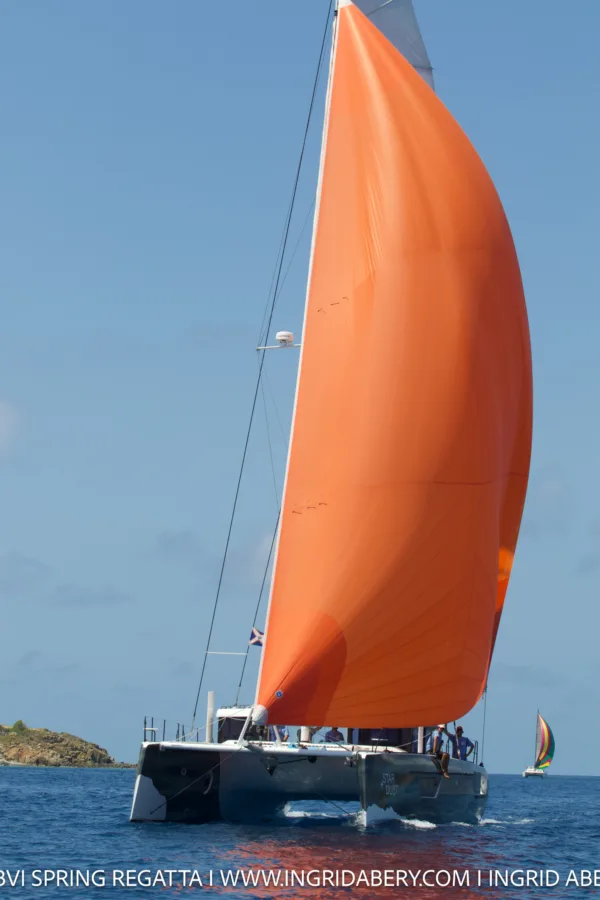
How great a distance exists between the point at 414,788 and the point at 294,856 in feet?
15.1

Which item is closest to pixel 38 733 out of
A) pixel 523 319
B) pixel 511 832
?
pixel 511 832

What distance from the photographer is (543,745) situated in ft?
266

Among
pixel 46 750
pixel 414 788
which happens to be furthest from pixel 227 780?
pixel 46 750

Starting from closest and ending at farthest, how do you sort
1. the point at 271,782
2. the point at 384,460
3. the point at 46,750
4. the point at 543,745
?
the point at 384,460
the point at 271,782
the point at 543,745
the point at 46,750

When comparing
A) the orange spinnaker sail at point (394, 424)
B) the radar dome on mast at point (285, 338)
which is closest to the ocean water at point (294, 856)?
the orange spinnaker sail at point (394, 424)

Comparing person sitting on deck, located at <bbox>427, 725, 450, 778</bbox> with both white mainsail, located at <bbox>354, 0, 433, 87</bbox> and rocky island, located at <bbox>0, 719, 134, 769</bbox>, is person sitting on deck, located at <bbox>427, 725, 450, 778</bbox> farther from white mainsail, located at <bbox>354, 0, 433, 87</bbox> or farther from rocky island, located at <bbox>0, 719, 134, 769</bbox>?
rocky island, located at <bbox>0, 719, 134, 769</bbox>

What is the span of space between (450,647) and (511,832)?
29.4 feet

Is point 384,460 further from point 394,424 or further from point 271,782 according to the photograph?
point 271,782

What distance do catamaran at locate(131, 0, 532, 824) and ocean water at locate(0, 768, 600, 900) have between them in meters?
1.00

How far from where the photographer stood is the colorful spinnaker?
3167 inches

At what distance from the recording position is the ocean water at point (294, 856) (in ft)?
58.6

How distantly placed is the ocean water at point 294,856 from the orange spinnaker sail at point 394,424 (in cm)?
236

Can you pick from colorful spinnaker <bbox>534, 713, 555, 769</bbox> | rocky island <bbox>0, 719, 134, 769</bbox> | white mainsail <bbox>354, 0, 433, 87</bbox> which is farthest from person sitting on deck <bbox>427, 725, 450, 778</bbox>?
rocky island <bbox>0, 719, 134, 769</bbox>

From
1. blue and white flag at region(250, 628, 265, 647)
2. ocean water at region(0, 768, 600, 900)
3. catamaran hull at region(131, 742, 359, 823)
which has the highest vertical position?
blue and white flag at region(250, 628, 265, 647)
